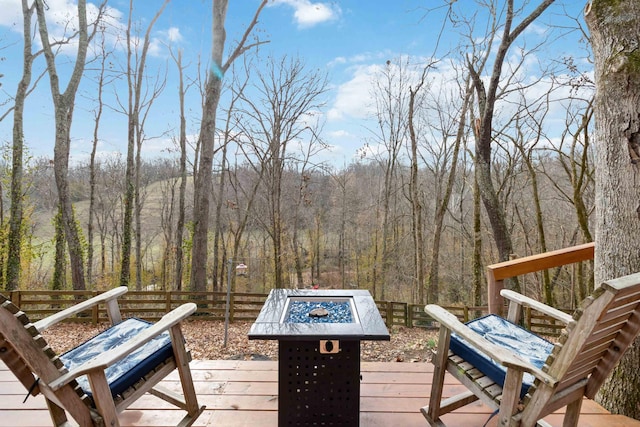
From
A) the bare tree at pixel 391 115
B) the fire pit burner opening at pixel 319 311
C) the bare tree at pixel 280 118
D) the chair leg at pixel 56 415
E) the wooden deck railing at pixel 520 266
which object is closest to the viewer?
the chair leg at pixel 56 415

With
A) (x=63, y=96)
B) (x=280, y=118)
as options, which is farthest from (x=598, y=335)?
(x=280, y=118)

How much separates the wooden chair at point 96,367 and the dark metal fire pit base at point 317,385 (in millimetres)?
482

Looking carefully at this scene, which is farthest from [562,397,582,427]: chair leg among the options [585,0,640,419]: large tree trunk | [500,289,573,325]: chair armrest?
[585,0,640,419]: large tree trunk

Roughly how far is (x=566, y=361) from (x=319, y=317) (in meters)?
0.99

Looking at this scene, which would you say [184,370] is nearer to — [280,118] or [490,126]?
[490,126]

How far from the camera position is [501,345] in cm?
159

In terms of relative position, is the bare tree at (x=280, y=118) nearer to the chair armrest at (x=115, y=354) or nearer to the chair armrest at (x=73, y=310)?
the chair armrest at (x=73, y=310)

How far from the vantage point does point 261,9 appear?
6.30m

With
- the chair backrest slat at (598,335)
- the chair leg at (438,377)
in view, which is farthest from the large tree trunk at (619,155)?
the chair leg at (438,377)

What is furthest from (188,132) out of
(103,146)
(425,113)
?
(425,113)

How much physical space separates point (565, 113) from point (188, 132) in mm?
8321

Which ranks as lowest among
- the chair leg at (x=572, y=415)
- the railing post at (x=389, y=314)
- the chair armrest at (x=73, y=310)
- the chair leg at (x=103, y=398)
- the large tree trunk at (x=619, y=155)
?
the railing post at (x=389, y=314)

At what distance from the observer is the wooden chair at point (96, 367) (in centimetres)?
112

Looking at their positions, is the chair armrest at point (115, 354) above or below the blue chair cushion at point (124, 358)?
above
